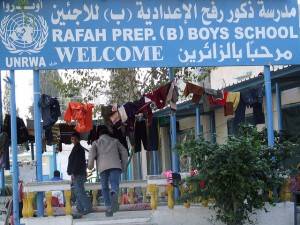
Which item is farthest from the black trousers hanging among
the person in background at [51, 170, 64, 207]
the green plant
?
the green plant

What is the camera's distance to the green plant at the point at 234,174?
877 cm

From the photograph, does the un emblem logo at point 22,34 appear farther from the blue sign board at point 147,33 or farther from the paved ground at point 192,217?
the paved ground at point 192,217

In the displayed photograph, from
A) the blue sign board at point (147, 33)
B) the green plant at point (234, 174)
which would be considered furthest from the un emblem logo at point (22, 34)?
the green plant at point (234, 174)

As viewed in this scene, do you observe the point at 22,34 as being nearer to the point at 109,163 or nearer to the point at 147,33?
the point at 147,33

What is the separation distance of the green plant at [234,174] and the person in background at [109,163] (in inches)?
68.4

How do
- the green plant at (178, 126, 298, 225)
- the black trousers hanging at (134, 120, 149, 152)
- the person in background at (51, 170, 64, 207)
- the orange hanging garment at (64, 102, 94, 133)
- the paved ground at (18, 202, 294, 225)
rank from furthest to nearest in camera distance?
1. the person in background at (51, 170, 64, 207)
2. the black trousers hanging at (134, 120, 149, 152)
3. the orange hanging garment at (64, 102, 94, 133)
4. the paved ground at (18, 202, 294, 225)
5. the green plant at (178, 126, 298, 225)

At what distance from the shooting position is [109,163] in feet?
34.9

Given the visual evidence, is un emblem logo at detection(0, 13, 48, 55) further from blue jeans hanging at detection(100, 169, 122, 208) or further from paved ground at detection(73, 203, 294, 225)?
paved ground at detection(73, 203, 294, 225)

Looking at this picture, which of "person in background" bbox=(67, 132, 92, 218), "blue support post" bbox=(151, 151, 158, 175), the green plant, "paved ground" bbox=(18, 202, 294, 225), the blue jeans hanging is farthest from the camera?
"blue support post" bbox=(151, 151, 158, 175)

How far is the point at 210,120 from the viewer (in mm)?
17547

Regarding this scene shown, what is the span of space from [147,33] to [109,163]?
8.01ft

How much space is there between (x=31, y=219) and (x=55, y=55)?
2781mm

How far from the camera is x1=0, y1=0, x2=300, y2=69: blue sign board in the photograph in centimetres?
992

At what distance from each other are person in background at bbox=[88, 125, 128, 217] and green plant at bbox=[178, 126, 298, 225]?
5.70 ft
